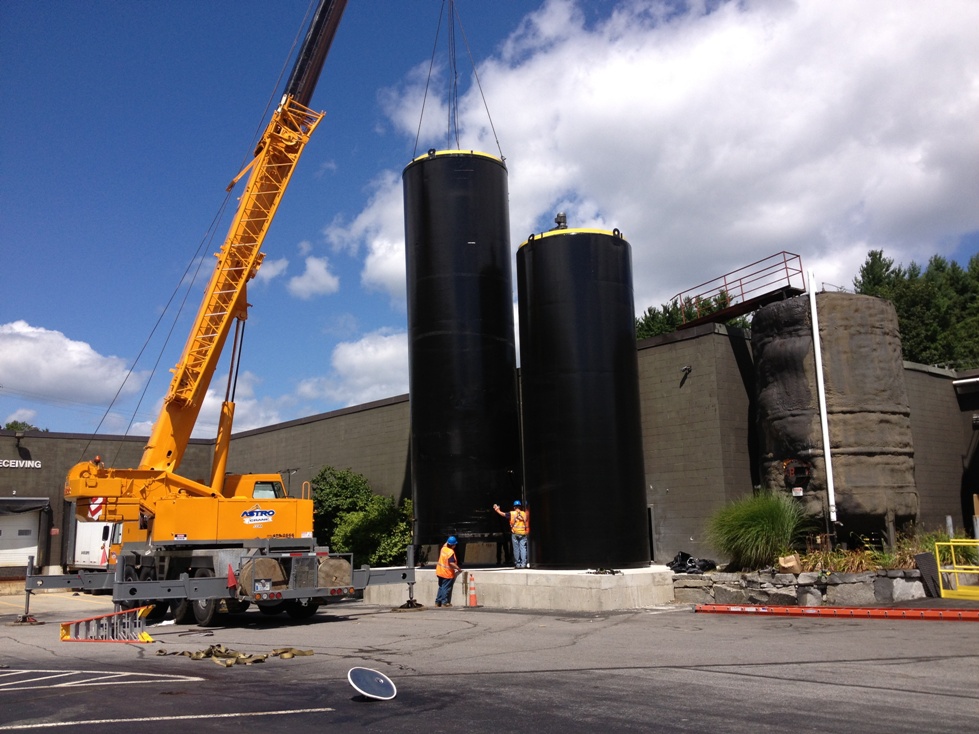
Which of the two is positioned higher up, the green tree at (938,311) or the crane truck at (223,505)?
the green tree at (938,311)

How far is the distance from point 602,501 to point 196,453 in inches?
995

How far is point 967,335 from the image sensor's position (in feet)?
153

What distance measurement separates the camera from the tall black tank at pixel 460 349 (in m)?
19.5

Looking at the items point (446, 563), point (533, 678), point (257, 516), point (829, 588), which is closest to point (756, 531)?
point (829, 588)

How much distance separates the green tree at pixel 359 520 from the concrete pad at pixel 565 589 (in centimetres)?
530

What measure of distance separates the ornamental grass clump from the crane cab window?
8856 millimetres

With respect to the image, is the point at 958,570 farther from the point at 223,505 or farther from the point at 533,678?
the point at 223,505

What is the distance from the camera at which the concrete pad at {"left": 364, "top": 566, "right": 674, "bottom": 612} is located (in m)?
15.9

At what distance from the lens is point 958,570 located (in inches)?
583

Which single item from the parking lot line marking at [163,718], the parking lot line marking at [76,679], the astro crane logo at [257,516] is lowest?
the parking lot line marking at [76,679]

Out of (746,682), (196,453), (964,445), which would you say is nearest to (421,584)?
(746,682)

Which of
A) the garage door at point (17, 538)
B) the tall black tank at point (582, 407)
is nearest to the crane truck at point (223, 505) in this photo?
the tall black tank at point (582, 407)

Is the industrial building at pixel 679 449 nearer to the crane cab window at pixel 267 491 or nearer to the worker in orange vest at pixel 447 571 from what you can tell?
the worker in orange vest at pixel 447 571

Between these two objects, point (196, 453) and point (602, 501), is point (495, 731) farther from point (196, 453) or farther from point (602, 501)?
point (196, 453)
